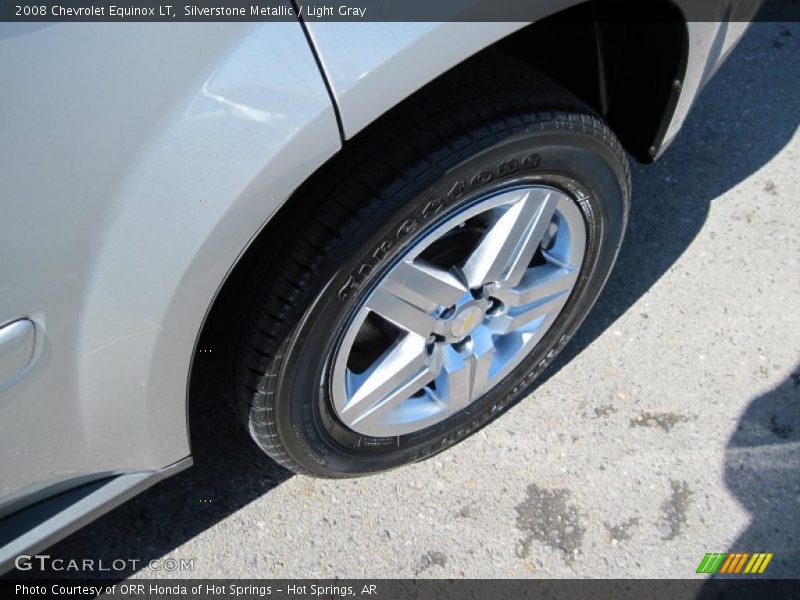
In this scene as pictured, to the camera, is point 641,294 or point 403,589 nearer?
point 403,589

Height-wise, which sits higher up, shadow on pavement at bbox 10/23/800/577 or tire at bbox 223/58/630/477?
tire at bbox 223/58/630/477

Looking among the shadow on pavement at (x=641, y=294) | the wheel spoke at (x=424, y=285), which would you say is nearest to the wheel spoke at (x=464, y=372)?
the wheel spoke at (x=424, y=285)

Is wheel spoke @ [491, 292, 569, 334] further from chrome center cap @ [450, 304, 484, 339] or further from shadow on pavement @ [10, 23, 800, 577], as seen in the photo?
shadow on pavement @ [10, 23, 800, 577]

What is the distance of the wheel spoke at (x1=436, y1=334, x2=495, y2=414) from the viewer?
1777 mm

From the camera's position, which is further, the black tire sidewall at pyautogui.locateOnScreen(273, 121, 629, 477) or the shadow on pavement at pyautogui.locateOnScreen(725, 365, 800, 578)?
the shadow on pavement at pyautogui.locateOnScreen(725, 365, 800, 578)

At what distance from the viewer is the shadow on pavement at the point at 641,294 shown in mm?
Answer: 1941

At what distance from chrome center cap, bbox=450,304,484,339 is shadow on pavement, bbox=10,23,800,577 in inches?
21.5

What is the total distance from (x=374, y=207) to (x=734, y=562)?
1278 millimetres

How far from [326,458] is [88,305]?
75 centimetres

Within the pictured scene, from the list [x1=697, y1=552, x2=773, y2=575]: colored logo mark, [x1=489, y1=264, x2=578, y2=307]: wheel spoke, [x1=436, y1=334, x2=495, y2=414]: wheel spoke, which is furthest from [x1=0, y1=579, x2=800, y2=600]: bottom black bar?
[x1=489, y1=264, x2=578, y2=307]: wheel spoke

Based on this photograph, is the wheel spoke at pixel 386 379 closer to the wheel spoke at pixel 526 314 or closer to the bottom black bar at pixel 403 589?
the wheel spoke at pixel 526 314

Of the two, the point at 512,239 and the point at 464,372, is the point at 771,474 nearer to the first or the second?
the point at 464,372

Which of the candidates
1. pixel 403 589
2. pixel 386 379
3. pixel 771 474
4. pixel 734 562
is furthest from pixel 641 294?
pixel 403 589

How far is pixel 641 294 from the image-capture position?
2.33m
